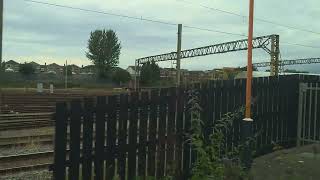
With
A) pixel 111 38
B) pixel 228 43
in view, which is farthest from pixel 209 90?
A: pixel 111 38

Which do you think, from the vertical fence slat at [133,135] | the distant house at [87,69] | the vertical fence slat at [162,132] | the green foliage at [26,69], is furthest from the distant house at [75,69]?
the vertical fence slat at [133,135]

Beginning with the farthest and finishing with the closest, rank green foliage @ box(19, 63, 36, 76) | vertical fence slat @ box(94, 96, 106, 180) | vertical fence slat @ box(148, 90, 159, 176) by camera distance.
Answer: green foliage @ box(19, 63, 36, 76) → vertical fence slat @ box(148, 90, 159, 176) → vertical fence slat @ box(94, 96, 106, 180)

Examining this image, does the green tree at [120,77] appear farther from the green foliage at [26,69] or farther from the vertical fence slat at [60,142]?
the vertical fence slat at [60,142]

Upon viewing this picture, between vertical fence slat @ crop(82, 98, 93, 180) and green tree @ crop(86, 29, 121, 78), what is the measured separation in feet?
370

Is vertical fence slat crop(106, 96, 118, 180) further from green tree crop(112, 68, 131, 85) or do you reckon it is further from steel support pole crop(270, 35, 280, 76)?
green tree crop(112, 68, 131, 85)

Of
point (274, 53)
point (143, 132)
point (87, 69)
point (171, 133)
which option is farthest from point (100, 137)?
point (87, 69)

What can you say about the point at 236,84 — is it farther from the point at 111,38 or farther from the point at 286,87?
the point at 111,38

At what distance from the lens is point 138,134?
7.04 meters

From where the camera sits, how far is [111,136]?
6582 millimetres

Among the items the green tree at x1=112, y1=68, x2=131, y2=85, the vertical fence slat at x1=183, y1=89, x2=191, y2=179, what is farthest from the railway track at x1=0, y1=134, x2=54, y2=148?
the green tree at x1=112, y1=68, x2=131, y2=85

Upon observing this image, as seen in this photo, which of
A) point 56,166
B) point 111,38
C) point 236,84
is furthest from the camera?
point 111,38

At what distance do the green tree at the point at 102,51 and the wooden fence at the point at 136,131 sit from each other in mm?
110416

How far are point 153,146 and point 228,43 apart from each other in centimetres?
6556

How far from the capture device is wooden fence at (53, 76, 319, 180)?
6.09 metres
